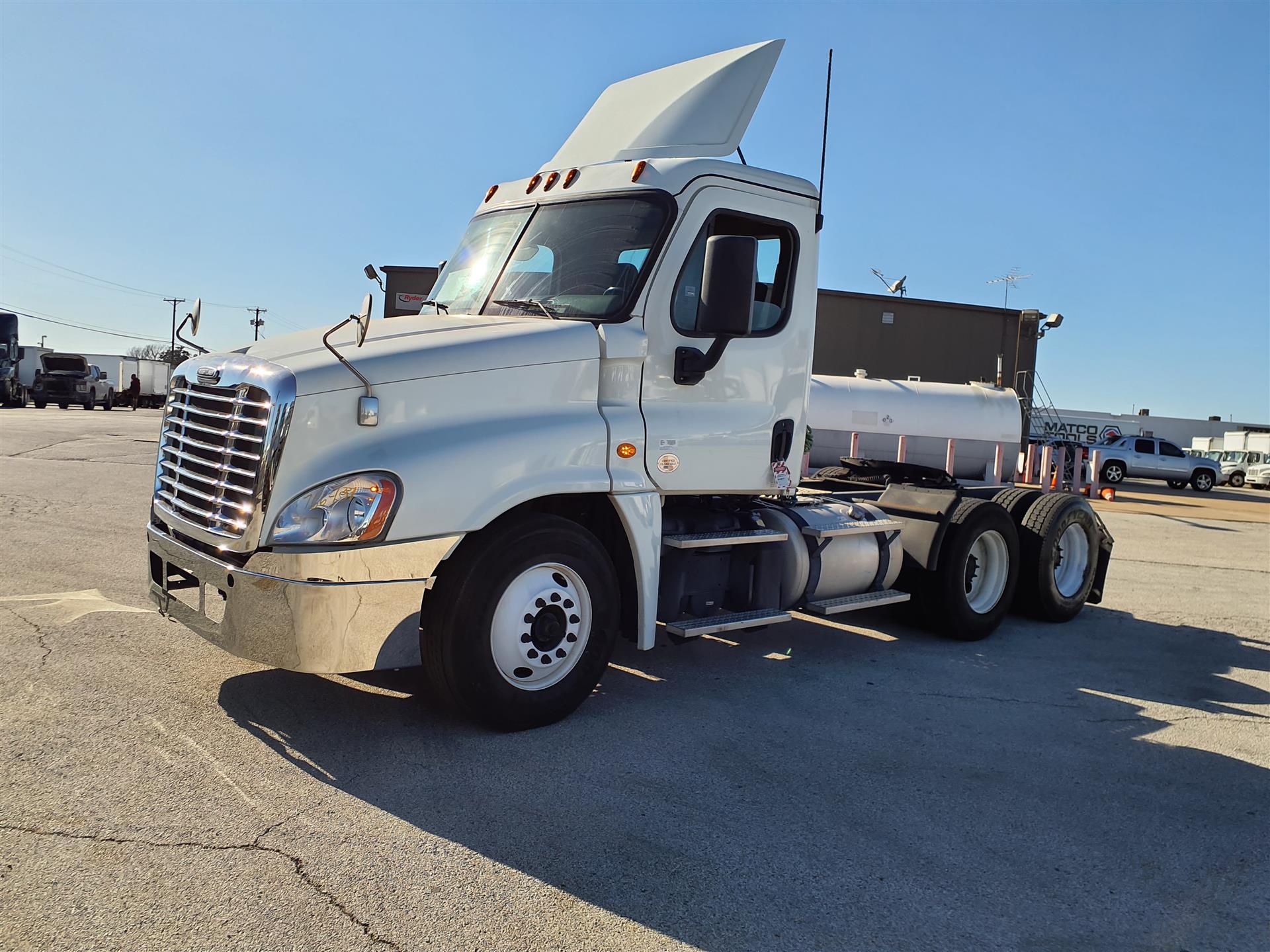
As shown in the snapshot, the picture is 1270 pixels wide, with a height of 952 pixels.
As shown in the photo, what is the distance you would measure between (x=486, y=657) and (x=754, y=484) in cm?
211

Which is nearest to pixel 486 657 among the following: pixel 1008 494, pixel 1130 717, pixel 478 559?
pixel 478 559

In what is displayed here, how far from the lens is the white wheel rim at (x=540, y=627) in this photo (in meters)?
4.68

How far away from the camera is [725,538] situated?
224 inches

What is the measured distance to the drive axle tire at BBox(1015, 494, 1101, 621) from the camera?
819 cm

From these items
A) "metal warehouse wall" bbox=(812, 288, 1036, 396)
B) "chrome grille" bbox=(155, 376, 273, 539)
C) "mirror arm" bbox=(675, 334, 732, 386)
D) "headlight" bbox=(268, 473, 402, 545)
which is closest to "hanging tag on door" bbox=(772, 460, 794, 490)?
"mirror arm" bbox=(675, 334, 732, 386)

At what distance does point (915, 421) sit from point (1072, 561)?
13565 mm

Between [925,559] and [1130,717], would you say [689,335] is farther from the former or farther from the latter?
[1130,717]

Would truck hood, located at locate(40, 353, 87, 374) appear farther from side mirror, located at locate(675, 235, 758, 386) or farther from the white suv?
side mirror, located at locate(675, 235, 758, 386)

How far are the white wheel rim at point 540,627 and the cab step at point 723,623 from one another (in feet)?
2.12

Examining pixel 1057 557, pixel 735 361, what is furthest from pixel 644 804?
pixel 1057 557

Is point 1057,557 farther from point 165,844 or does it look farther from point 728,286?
point 165,844

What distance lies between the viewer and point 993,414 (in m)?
22.6

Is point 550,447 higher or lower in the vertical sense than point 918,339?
lower

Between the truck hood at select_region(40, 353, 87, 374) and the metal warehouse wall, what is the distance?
32.1 meters
